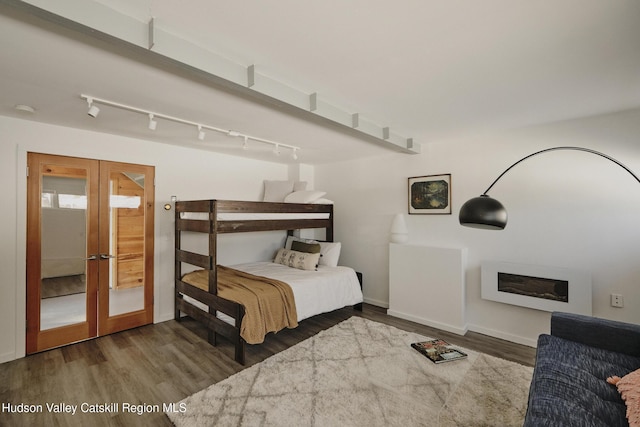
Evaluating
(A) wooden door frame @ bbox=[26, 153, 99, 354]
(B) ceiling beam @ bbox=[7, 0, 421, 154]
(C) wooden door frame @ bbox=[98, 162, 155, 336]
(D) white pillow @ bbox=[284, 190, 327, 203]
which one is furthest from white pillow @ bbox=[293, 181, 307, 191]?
(A) wooden door frame @ bbox=[26, 153, 99, 354]

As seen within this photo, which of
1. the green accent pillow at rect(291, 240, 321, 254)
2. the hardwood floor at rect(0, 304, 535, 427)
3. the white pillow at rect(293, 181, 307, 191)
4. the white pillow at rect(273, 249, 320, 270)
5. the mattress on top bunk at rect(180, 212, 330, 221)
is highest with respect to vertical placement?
the white pillow at rect(293, 181, 307, 191)

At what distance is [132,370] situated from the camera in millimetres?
2600

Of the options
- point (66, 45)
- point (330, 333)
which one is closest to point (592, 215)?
point (330, 333)

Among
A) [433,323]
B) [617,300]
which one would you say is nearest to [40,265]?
[433,323]

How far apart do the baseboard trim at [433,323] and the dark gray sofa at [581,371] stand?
1.33m

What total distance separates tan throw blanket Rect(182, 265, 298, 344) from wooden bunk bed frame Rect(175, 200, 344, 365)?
0.07m

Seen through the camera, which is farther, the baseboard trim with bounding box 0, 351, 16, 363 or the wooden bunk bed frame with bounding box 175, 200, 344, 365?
the wooden bunk bed frame with bounding box 175, 200, 344, 365

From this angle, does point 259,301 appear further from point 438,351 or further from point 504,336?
point 504,336

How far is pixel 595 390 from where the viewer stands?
156 cm

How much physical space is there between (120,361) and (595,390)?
141 inches

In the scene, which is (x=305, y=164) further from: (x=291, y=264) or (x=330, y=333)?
(x=330, y=333)

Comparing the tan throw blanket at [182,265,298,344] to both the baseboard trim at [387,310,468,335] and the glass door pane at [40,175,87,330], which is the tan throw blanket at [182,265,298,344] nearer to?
the glass door pane at [40,175,87,330]

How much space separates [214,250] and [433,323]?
2.76 metres

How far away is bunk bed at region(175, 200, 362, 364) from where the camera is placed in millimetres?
2914
